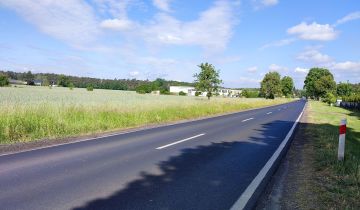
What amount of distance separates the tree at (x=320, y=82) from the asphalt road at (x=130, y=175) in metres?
118

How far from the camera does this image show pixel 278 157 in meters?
9.50

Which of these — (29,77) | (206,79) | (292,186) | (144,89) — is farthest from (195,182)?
(29,77)

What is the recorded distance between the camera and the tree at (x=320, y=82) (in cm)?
11981

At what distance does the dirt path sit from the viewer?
5.54 m

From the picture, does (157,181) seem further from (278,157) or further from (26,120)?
(26,120)

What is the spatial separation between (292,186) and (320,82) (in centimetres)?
12498

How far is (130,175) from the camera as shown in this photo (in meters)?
6.92

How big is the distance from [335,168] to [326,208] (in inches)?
116

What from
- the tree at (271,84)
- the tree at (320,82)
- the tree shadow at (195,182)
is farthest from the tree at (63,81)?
the tree shadow at (195,182)

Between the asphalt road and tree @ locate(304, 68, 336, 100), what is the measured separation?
118m

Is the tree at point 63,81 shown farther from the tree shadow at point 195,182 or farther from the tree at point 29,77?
the tree shadow at point 195,182

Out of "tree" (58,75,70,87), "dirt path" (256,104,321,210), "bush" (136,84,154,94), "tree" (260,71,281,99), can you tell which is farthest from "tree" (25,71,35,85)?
"dirt path" (256,104,321,210)

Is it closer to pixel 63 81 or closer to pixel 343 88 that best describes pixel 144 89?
pixel 63 81

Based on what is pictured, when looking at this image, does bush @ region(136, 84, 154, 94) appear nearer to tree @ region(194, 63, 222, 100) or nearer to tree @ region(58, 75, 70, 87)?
tree @ region(58, 75, 70, 87)
